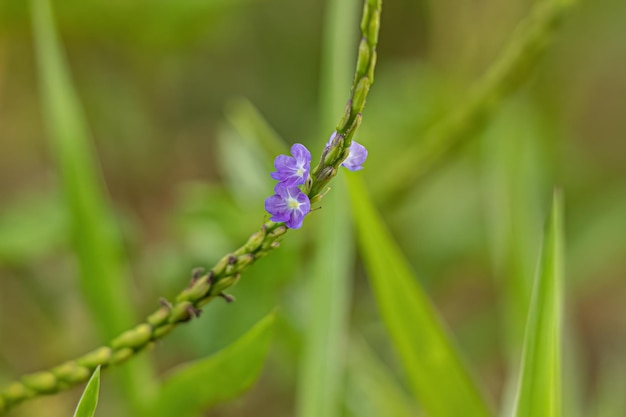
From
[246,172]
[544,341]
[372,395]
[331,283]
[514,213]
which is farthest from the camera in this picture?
[246,172]

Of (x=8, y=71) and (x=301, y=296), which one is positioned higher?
(x=8, y=71)

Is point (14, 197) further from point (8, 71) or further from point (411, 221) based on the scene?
point (411, 221)

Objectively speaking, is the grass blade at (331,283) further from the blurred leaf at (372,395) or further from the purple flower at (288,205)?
the purple flower at (288,205)

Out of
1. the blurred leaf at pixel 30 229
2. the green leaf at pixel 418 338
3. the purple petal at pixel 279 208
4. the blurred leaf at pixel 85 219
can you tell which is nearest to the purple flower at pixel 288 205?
the purple petal at pixel 279 208

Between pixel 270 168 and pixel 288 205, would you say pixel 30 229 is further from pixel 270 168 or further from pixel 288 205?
pixel 288 205

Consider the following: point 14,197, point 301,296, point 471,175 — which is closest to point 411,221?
point 471,175

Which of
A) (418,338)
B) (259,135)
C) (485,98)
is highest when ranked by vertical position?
(259,135)

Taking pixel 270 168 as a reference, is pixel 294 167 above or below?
below

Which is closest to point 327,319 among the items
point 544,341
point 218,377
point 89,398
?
point 218,377
